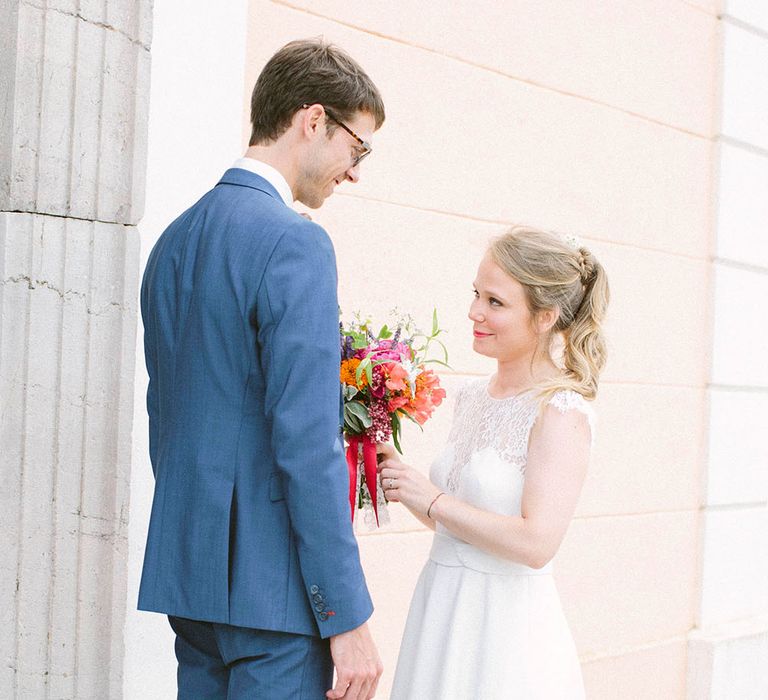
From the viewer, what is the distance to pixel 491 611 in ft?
8.63

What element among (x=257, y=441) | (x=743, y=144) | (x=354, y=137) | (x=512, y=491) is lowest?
(x=512, y=491)

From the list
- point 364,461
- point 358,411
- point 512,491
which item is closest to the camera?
point 358,411

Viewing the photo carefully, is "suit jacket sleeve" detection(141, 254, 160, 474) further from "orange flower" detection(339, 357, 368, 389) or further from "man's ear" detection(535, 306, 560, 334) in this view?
"man's ear" detection(535, 306, 560, 334)

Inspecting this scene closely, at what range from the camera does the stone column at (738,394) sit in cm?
512

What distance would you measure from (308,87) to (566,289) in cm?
89

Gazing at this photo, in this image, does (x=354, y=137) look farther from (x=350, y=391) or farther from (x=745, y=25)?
(x=745, y=25)

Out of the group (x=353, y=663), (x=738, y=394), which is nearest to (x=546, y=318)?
(x=353, y=663)

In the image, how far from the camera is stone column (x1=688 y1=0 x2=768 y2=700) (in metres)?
5.12

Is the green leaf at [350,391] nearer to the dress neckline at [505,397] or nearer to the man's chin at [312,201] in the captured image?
the man's chin at [312,201]

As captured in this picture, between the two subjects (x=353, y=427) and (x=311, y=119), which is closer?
(x=311, y=119)

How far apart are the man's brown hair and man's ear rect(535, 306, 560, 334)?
0.74 m

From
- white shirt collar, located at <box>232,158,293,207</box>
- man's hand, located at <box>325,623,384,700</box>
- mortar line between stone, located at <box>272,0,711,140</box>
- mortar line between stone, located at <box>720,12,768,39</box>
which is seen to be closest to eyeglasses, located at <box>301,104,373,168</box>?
white shirt collar, located at <box>232,158,293,207</box>

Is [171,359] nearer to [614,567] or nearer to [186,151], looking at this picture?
[186,151]

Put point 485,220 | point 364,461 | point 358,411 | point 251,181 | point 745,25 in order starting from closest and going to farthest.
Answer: point 251,181
point 358,411
point 364,461
point 485,220
point 745,25
